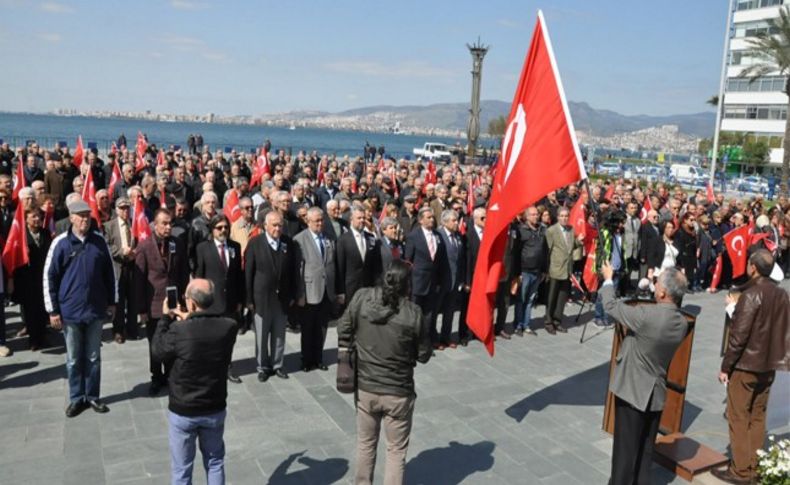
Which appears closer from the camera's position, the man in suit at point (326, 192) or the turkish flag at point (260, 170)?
the man in suit at point (326, 192)

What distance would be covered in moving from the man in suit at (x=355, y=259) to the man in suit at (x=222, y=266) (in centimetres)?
123

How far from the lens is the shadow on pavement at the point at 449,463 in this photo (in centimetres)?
518

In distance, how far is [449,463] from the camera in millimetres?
5441

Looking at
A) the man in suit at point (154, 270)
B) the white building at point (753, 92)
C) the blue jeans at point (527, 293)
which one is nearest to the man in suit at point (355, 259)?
the man in suit at point (154, 270)

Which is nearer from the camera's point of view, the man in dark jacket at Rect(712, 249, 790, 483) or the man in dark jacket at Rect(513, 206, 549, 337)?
the man in dark jacket at Rect(712, 249, 790, 483)

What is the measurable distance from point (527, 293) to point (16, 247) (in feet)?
22.0

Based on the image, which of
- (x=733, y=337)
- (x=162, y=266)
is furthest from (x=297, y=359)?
(x=733, y=337)

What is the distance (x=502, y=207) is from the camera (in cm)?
579

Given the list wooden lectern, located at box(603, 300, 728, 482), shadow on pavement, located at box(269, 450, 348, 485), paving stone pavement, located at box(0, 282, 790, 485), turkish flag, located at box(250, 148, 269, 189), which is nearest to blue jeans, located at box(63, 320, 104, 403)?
paving stone pavement, located at box(0, 282, 790, 485)

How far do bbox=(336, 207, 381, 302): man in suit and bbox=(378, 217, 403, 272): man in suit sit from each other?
0.81 feet

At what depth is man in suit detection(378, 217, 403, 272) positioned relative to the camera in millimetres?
8250

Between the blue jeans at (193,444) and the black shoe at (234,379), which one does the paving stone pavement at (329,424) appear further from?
the blue jeans at (193,444)

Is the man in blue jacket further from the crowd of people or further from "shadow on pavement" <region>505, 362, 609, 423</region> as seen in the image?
"shadow on pavement" <region>505, 362, 609, 423</region>

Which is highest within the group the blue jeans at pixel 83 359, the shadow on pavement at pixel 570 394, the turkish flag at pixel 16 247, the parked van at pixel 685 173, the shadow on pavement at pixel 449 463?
the parked van at pixel 685 173
